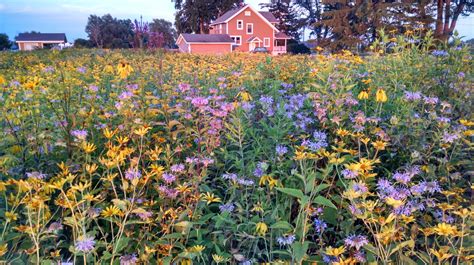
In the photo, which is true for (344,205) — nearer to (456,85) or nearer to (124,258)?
(124,258)

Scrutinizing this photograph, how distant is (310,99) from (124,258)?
1509 mm

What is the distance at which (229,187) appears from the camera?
1.67 metres

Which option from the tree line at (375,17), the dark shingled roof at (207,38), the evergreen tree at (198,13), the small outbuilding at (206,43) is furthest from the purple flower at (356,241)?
the evergreen tree at (198,13)

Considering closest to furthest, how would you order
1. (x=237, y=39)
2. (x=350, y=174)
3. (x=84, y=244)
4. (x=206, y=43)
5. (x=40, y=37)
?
(x=84, y=244)
(x=350, y=174)
(x=206, y=43)
(x=237, y=39)
(x=40, y=37)

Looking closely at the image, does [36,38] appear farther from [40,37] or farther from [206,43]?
[206,43]

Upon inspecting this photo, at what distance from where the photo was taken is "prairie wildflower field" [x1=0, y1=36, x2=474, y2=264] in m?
1.36

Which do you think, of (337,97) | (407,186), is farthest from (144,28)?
(407,186)

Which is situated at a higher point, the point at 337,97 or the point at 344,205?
the point at 337,97

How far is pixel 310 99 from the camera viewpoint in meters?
2.40

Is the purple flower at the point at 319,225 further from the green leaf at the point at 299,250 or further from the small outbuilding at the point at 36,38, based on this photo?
the small outbuilding at the point at 36,38

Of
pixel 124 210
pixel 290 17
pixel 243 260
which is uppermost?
pixel 290 17

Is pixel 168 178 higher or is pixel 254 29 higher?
pixel 254 29

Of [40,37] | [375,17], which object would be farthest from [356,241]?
[40,37]

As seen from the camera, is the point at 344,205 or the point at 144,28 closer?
the point at 344,205
